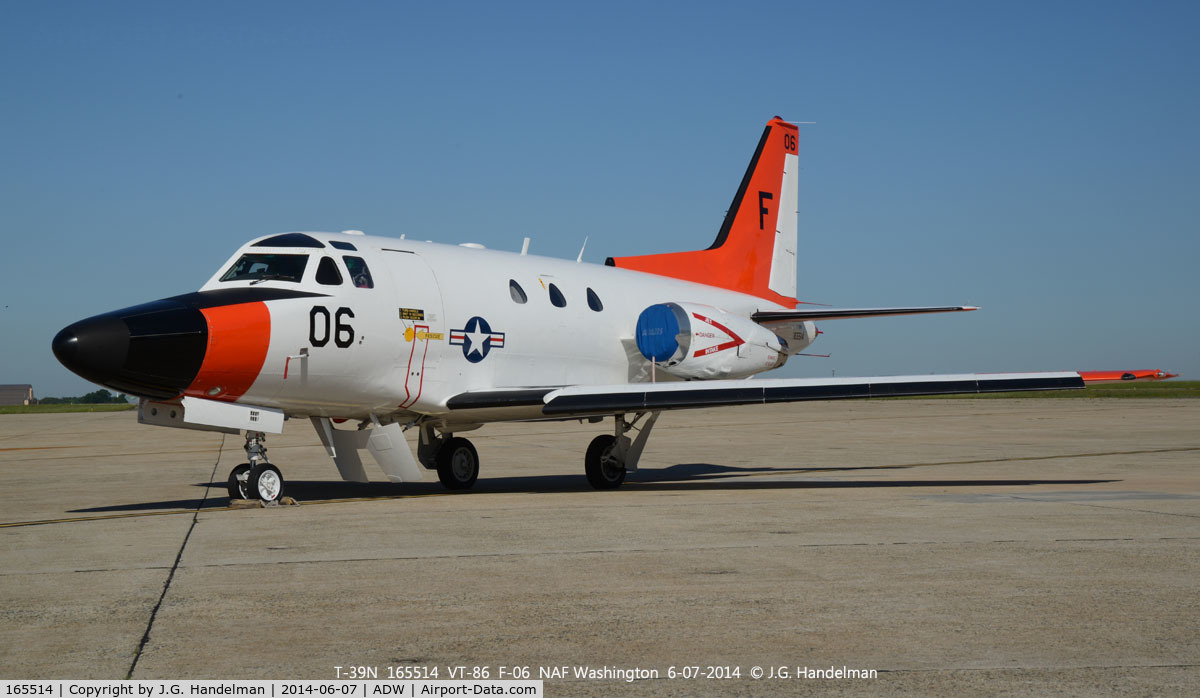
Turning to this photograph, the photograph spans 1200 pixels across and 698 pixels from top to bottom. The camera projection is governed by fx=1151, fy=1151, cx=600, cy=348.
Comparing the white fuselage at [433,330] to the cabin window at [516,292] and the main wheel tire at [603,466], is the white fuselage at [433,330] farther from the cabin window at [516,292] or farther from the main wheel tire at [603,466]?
the main wheel tire at [603,466]

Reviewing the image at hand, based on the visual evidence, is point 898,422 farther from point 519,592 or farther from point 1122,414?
point 519,592

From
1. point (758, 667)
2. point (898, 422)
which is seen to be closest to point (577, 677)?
point (758, 667)

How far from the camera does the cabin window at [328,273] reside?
13405 millimetres

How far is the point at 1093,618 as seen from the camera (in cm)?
618

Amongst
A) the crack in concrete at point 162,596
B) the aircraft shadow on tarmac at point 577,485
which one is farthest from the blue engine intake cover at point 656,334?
the crack in concrete at point 162,596

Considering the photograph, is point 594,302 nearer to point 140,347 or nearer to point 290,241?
point 290,241

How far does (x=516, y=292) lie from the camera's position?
15992 mm

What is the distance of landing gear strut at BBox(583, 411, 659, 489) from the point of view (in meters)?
16.3

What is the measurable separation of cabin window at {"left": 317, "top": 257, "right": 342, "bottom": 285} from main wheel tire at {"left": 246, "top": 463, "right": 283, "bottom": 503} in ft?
7.29

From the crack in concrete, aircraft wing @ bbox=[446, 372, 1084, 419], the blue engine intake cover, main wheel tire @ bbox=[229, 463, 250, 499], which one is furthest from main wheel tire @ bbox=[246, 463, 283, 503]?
the blue engine intake cover

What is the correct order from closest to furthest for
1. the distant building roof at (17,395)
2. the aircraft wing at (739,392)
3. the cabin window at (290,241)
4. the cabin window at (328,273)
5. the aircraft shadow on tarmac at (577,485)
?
the cabin window at (328,273), the cabin window at (290,241), the aircraft wing at (739,392), the aircraft shadow on tarmac at (577,485), the distant building roof at (17,395)

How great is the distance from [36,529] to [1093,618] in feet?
31.0

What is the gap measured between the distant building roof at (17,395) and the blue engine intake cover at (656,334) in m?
104

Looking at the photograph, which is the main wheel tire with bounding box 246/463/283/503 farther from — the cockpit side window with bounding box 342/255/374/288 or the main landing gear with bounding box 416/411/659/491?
the main landing gear with bounding box 416/411/659/491
